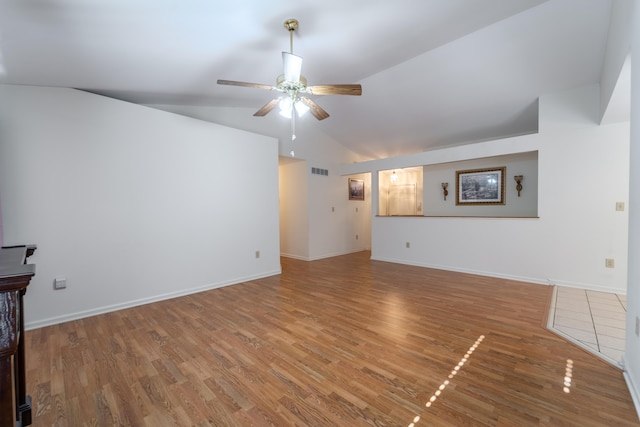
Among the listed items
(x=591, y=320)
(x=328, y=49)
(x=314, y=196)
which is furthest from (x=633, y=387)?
(x=314, y=196)

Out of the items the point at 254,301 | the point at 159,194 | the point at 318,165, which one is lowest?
the point at 254,301

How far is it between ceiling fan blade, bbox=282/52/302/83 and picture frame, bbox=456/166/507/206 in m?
4.95

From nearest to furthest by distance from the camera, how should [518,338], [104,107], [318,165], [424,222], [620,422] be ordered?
[620,422]
[518,338]
[104,107]
[424,222]
[318,165]

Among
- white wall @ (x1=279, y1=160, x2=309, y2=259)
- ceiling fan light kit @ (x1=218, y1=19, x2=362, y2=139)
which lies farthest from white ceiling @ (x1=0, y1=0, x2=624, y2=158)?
white wall @ (x1=279, y1=160, x2=309, y2=259)

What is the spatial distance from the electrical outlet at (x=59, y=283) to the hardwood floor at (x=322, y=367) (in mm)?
427

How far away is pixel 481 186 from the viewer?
19.4ft

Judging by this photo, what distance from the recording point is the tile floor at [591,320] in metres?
2.27

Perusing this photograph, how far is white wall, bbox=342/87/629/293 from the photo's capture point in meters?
3.71

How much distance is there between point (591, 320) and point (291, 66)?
384 cm

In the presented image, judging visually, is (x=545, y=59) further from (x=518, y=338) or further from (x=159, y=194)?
A: (x=159, y=194)

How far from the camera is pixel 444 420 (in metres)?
1.52

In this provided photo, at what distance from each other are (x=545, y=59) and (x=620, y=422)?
3.91m

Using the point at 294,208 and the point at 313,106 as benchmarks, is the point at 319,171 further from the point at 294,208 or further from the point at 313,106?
the point at 313,106

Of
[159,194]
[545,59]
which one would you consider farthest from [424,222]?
[159,194]
